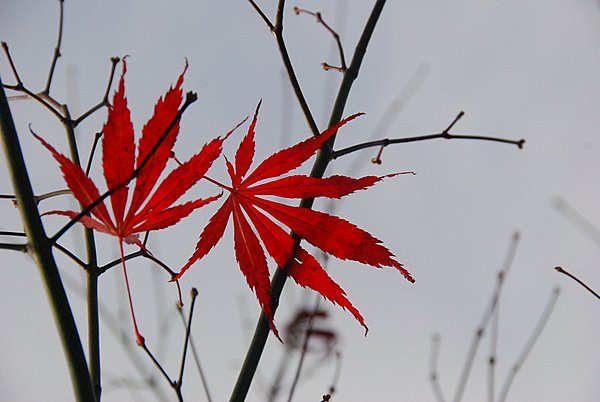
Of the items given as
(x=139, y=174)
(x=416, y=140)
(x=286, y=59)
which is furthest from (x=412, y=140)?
(x=139, y=174)

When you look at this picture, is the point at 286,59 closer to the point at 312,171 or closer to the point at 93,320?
the point at 312,171

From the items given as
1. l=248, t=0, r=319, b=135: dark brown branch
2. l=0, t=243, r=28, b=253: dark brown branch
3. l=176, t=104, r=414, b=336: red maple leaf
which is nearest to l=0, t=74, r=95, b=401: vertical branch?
l=0, t=243, r=28, b=253: dark brown branch

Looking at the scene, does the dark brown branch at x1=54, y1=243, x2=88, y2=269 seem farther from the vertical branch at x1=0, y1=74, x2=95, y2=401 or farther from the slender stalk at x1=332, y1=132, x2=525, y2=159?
the slender stalk at x1=332, y1=132, x2=525, y2=159

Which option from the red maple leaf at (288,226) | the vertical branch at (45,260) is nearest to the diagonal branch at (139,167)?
the vertical branch at (45,260)

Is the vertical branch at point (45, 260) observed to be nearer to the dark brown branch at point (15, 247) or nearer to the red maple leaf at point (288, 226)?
the dark brown branch at point (15, 247)

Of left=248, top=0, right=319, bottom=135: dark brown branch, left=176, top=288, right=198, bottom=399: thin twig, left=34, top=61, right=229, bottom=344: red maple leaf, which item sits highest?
left=248, top=0, right=319, bottom=135: dark brown branch
